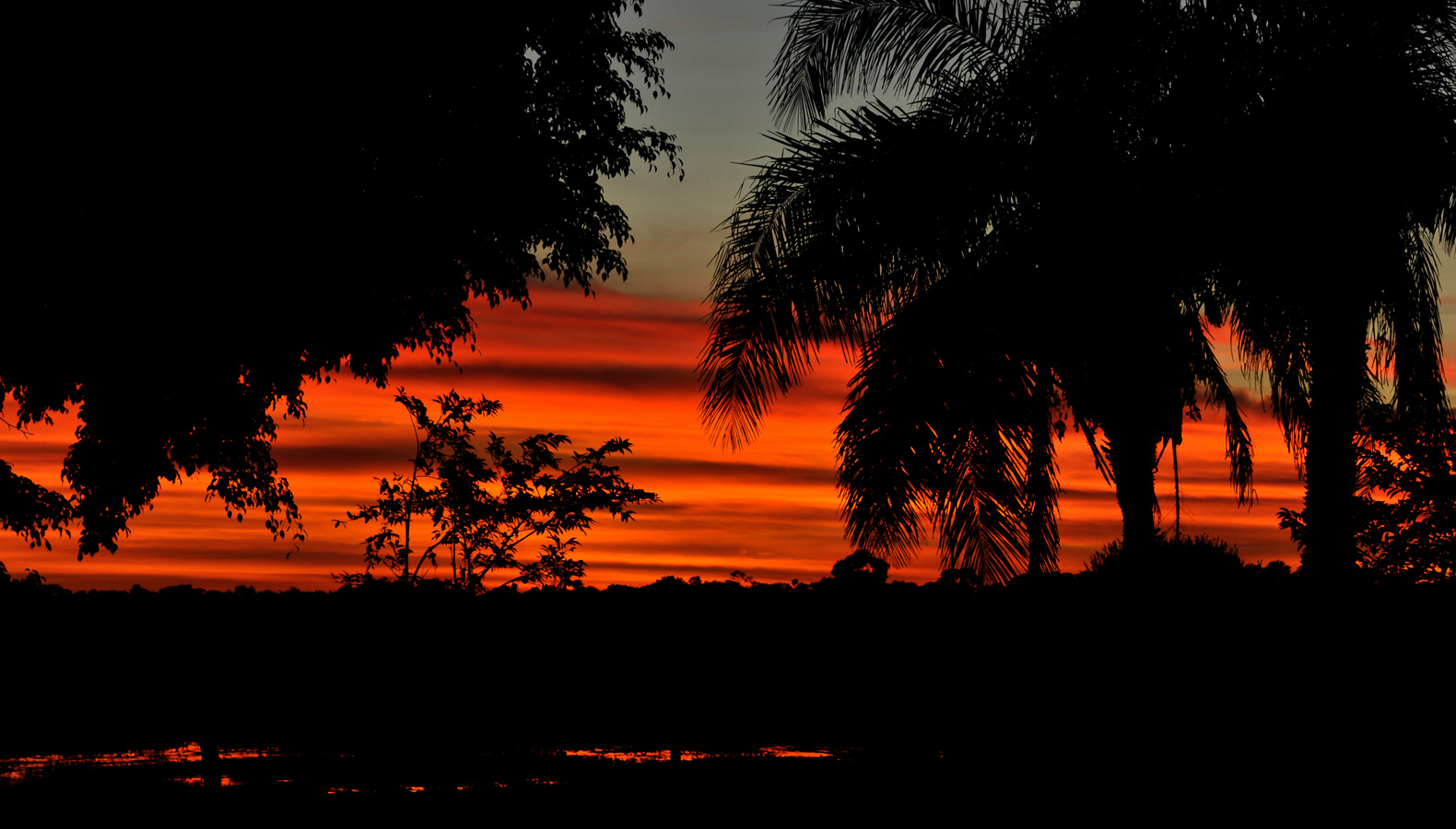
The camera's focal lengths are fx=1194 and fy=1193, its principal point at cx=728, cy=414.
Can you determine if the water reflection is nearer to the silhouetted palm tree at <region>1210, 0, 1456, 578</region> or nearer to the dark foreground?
the dark foreground

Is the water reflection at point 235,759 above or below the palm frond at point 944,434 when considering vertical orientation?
below

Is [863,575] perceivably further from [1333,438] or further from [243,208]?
[243,208]

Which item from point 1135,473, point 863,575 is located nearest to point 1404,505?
point 1135,473

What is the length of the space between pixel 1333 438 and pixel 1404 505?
7.54m

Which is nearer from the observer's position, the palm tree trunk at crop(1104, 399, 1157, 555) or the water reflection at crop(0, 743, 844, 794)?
the water reflection at crop(0, 743, 844, 794)

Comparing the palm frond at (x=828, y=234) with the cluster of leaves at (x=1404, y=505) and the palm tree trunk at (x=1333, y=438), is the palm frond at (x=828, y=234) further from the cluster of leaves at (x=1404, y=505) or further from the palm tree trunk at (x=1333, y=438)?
the cluster of leaves at (x=1404, y=505)

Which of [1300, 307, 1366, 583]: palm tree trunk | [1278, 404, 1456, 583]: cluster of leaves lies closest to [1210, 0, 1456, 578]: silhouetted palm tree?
[1300, 307, 1366, 583]: palm tree trunk

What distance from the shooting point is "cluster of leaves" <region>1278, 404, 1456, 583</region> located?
1594 cm

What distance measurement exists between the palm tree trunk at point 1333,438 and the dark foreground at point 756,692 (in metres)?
1.94

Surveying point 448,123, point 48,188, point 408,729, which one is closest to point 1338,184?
point 408,729

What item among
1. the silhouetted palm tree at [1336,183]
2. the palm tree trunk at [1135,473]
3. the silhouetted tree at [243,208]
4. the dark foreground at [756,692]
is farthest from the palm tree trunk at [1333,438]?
the silhouetted tree at [243,208]

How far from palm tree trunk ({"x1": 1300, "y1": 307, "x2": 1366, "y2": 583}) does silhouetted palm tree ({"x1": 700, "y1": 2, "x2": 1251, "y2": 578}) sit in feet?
3.95

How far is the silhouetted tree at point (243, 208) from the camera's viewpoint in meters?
11.7

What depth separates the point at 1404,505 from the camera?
1672 centimetres
